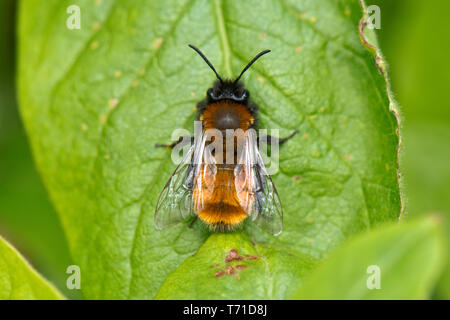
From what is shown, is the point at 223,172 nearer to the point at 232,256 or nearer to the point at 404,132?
the point at 232,256

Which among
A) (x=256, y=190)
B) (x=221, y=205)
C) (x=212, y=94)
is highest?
(x=212, y=94)

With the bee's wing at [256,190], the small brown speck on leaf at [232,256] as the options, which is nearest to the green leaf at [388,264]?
the small brown speck on leaf at [232,256]

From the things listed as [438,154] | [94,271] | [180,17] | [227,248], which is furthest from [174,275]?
[438,154]

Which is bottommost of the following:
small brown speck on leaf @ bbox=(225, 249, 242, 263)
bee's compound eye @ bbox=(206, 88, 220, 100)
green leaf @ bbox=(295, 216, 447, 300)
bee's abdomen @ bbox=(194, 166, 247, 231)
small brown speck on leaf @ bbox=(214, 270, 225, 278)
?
green leaf @ bbox=(295, 216, 447, 300)

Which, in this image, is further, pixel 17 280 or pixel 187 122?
pixel 187 122

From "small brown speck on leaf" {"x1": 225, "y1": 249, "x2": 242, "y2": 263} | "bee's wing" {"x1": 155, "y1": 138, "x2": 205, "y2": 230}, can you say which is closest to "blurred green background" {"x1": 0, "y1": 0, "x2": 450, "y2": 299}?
"bee's wing" {"x1": 155, "y1": 138, "x2": 205, "y2": 230}

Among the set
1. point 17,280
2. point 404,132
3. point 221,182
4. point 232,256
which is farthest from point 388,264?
point 404,132

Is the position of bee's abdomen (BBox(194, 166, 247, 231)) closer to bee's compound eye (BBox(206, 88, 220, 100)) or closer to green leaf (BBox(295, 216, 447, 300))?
bee's compound eye (BBox(206, 88, 220, 100))
